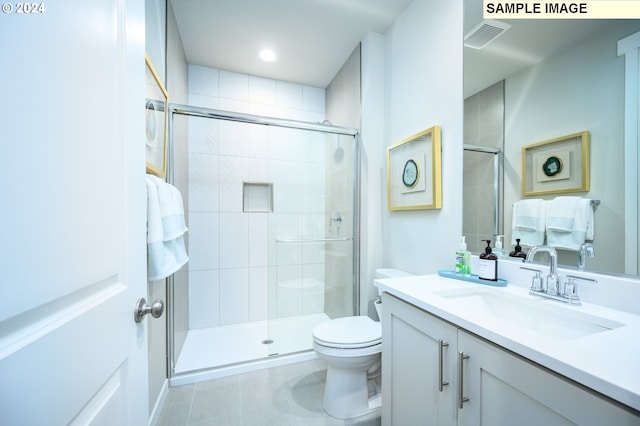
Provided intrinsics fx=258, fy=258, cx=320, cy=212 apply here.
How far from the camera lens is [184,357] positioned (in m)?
2.02

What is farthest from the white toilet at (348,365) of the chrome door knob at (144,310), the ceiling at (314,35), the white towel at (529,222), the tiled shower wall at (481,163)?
the ceiling at (314,35)

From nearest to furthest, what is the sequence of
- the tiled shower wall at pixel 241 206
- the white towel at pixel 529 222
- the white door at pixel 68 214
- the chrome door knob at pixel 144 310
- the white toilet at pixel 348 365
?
the white door at pixel 68 214
the chrome door knob at pixel 144 310
the white towel at pixel 529 222
the white toilet at pixel 348 365
the tiled shower wall at pixel 241 206

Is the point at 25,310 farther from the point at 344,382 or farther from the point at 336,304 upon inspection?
the point at 336,304

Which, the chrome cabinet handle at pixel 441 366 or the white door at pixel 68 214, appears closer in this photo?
the white door at pixel 68 214

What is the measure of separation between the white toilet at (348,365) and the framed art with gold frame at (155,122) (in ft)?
4.42

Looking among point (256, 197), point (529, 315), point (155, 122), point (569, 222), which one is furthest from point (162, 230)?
point (569, 222)

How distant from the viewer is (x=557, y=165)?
3.38 feet

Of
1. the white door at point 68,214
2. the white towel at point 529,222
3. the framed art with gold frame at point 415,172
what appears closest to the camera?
the white door at point 68,214

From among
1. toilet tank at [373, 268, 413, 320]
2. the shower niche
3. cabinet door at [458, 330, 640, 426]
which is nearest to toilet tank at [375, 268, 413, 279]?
toilet tank at [373, 268, 413, 320]

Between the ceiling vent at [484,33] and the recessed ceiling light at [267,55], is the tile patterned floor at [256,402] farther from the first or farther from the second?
the recessed ceiling light at [267,55]

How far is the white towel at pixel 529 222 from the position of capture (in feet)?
3.59

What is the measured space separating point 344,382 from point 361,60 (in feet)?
7.80

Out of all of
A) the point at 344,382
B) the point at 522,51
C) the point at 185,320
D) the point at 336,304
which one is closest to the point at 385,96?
the point at 522,51

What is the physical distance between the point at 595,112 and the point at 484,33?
69cm
